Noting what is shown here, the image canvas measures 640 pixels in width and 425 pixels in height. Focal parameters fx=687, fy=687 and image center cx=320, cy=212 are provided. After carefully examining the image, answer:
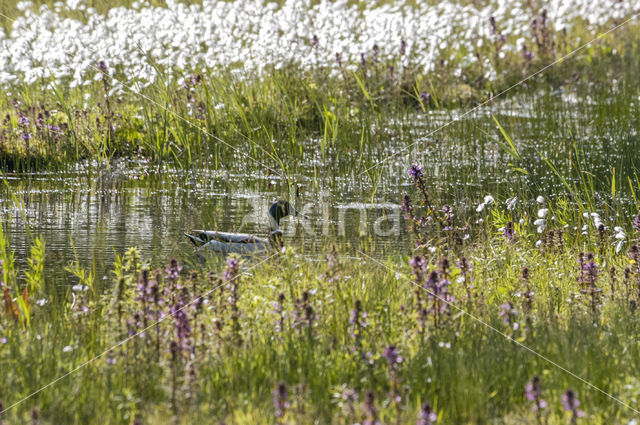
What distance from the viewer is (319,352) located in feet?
10.1

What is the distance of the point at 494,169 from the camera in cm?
720

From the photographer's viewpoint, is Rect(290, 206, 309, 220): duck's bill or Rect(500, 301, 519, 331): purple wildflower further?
Rect(290, 206, 309, 220): duck's bill

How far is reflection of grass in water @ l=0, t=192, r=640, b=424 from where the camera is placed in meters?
2.72

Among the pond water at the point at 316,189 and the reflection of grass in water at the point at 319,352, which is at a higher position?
the pond water at the point at 316,189

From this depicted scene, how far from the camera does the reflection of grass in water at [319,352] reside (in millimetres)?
2717

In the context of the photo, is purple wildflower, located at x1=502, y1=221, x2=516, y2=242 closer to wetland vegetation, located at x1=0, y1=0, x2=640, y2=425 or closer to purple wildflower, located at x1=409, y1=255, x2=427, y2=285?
wetland vegetation, located at x1=0, y1=0, x2=640, y2=425

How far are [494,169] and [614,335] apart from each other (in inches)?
158

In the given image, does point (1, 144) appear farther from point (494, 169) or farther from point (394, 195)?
point (494, 169)

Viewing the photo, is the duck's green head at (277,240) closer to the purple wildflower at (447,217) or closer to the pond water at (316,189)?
the pond water at (316,189)

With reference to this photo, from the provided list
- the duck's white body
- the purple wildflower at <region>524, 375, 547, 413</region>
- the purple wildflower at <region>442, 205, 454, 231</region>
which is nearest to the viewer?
the purple wildflower at <region>524, 375, 547, 413</region>

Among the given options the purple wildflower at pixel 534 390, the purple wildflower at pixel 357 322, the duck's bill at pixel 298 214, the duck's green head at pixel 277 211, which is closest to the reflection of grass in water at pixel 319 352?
the purple wildflower at pixel 357 322

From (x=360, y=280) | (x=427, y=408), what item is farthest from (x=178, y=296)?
(x=427, y=408)

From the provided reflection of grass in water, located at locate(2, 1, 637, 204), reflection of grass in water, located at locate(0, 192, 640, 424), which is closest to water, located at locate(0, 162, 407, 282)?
reflection of grass in water, located at locate(2, 1, 637, 204)

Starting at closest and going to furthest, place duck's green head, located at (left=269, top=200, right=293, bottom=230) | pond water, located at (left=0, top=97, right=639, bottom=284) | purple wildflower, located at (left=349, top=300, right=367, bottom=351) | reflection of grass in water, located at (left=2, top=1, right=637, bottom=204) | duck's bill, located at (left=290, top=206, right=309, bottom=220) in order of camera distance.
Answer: purple wildflower, located at (left=349, top=300, right=367, bottom=351), pond water, located at (left=0, top=97, right=639, bottom=284), duck's green head, located at (left=269, top=200, right=293, bottom=230), duck's bill, located at (left=290, top=206, right=309, bottom=220), reflection of grass in water, located at (left=2, top=1, right=637, bottom=204)
